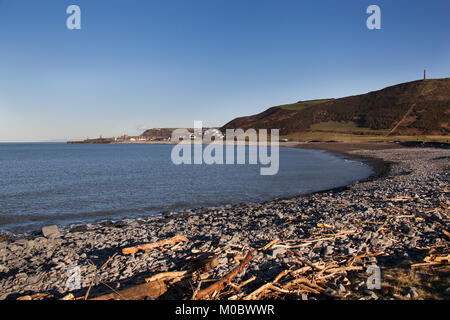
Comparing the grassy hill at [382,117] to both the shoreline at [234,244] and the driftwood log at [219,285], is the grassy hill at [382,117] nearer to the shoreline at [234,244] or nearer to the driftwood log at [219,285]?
the shoreline at [234,244]

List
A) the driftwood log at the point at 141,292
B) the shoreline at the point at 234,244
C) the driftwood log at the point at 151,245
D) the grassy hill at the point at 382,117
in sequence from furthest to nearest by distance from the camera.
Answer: the grassy hill at the point at 382,117, the driftwood log at the point at 151,245, the shoreline at the point at 234,244, the driftwood log at the point at 141,292

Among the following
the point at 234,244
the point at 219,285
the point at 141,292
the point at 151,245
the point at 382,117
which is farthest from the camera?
the point at 382,117

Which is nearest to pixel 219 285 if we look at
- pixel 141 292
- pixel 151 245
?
pixel 141 292

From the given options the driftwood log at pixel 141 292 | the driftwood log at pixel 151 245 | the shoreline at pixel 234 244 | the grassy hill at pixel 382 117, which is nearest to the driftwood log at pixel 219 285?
the shoreline at pixel 234 244

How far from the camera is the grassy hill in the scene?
9699 centimetres

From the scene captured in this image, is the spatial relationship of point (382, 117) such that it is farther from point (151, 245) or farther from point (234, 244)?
point (151, 245)

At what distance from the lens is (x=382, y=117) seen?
375 ft

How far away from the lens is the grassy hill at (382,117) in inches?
3819

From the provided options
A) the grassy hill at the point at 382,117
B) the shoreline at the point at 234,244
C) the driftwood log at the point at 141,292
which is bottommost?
the shoreline at the point at 234,244

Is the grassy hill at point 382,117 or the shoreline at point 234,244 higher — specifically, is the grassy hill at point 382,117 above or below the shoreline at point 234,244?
above

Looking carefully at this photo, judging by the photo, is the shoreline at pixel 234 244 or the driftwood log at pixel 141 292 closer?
the driftwood log at pixel 141 292

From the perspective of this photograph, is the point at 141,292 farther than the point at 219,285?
No
